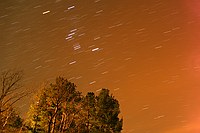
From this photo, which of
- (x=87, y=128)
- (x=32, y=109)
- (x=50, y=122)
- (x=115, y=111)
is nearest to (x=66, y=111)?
(x=50, y=122)

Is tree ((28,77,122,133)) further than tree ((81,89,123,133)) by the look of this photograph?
No

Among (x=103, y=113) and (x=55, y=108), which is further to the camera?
(x=103, y=113)

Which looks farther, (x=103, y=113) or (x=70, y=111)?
(x=103, y=113)

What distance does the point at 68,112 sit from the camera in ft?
105

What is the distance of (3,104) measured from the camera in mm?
23219

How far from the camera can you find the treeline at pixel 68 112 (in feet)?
105

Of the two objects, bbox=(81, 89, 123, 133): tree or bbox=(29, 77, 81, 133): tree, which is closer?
bbox=(29, 77, 81, 133): tree

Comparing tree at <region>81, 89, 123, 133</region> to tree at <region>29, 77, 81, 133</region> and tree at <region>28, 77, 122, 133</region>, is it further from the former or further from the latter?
tree at <region>29, 77, 81, 133</region>

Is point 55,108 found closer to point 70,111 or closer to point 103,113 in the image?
point 70,111

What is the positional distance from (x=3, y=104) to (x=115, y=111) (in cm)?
1941

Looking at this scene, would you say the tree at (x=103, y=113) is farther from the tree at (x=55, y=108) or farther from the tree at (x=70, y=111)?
Answer: the tree at (x=55, y=108)

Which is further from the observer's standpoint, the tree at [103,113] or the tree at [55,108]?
the tree at [103,113]

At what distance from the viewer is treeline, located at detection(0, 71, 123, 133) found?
3195cm

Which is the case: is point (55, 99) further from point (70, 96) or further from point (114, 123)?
point (114, 123)
